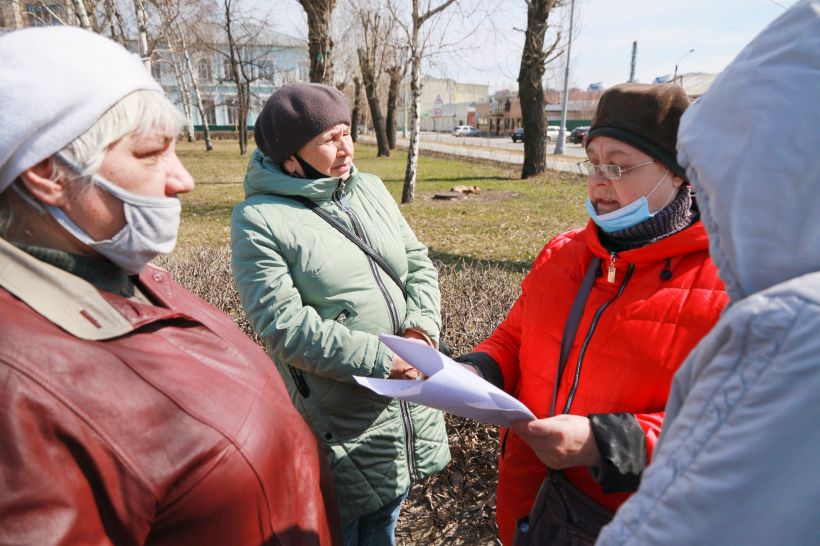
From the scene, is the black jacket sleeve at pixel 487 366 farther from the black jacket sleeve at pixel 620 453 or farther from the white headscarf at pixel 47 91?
the white headscarf at pixel 47 91

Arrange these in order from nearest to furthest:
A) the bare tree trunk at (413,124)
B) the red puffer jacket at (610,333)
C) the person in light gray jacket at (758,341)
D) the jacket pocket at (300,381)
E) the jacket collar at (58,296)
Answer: the person in light gray jacket at (758,341)
the jacket collar at (58,296)
the red puffer jacket at (610,333)
the jacket pocket at (300,381)
the bare tree trunk at (413,124)

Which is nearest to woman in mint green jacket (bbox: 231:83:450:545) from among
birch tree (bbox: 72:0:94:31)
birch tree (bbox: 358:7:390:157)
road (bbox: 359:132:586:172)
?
birch tree (bbox: 72:0:94:31)

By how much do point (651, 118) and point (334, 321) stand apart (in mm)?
1234

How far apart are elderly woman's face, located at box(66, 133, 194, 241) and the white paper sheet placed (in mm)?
644

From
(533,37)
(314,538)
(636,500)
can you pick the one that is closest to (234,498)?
(314,538)

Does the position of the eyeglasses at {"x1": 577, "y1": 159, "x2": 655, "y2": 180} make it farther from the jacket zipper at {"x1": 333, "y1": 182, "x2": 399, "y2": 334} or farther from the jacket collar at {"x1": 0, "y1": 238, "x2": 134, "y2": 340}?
the jacket collar at {"x1": 0, "y1": 238, "x2": 134, "y2": 340}

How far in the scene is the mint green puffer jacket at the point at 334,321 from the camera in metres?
2.04

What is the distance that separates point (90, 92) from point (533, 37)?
46.3 ft

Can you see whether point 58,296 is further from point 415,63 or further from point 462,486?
point 415,63

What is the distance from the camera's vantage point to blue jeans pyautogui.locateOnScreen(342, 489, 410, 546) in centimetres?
222

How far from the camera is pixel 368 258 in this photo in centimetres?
221

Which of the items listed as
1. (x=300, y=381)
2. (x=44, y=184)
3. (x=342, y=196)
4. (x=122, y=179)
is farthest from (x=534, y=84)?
(x=44, y=184)

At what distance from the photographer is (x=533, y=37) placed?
13672 millimetres

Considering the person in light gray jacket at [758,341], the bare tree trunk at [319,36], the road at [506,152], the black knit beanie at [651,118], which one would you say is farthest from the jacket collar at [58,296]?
the road at [506,152]
